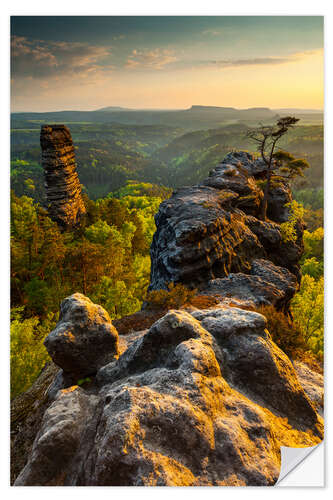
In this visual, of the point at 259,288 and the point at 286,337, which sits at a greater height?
the point at 259,288

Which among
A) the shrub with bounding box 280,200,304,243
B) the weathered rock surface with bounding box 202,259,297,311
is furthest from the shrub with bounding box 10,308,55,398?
the shrub with bounding box 280,200,304,243

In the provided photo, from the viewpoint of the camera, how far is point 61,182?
30.3 meters

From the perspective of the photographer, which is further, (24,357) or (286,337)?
(24,357)

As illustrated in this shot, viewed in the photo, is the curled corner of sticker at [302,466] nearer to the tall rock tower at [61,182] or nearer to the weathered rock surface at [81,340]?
the weathered rock surface at [81,340]

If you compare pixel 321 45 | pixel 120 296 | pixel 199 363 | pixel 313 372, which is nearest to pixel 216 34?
pixel 321 45

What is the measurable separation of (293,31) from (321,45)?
2.94ft

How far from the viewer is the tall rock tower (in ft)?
94.8

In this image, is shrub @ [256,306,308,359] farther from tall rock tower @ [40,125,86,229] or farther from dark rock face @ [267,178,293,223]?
tall rock tower @ [40,125,86,229]

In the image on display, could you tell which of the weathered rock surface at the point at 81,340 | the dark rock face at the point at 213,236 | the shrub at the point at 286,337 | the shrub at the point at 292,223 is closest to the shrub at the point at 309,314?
the dark rock face at the point at 213,236

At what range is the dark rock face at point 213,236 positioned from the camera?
40.3ft

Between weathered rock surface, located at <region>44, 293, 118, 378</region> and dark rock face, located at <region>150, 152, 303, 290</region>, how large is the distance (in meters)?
5.65

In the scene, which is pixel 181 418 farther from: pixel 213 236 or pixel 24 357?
pixel 24 357

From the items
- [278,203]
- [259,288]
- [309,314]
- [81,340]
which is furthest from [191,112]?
[309,314]

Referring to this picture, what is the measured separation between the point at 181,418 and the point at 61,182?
1185 inches
